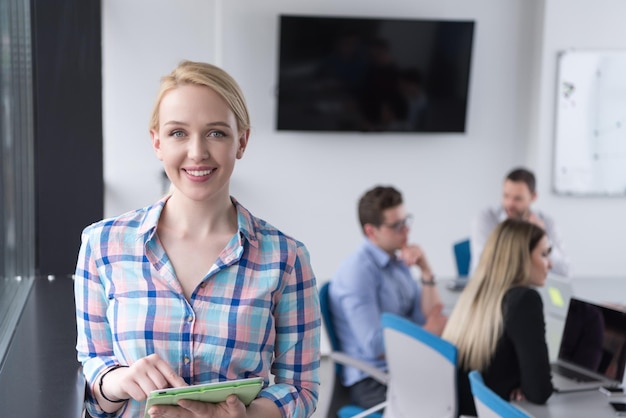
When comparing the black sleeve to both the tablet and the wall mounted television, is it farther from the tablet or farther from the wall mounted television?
the wall mounted television

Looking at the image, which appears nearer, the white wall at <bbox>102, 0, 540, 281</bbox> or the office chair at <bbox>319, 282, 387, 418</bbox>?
the office chair at <bbox>319, 282, 387, 418</bbox>

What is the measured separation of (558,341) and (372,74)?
2705mm

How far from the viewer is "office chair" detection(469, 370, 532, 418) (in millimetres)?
2160

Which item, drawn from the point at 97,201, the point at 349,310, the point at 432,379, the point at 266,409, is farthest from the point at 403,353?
the point at 266,409

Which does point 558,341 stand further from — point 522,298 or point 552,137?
point 552,137

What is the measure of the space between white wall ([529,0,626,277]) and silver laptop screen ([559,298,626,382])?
299cm

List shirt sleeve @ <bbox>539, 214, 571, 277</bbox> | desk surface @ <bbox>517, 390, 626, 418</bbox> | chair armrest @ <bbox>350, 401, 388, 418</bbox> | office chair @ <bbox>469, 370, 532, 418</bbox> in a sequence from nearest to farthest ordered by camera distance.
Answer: office chair @ <bbox>469, 370, 532, 418</bbox>, desk surface @ <bbox>517, 390, 626, 418</bbox>, chair armrest @ <bbox>350, 401, 388, 418</bbox>, shirt sleeve @ <bbox>539, 214, 571, 277</bbox>

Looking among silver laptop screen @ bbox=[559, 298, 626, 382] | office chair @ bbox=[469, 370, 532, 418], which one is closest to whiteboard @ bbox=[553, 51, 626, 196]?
silver laptop screen @ bbox=[559, 298, 626, 382]

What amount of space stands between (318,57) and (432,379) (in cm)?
307

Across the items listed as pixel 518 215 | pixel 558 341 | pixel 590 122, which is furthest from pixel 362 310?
pixel 590 122

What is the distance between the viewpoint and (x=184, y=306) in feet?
4.57

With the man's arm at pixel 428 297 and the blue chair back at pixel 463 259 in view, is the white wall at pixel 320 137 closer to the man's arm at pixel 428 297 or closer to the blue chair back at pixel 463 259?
the blue chair back at pixel 463 259

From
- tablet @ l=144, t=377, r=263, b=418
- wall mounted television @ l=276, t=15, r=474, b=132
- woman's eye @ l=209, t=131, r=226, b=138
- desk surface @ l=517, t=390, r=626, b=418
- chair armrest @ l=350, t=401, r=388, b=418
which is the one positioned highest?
wall mounted television @ l=276, t=15, r=474, b=132

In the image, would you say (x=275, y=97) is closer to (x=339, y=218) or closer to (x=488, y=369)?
(x=339, y=218)
